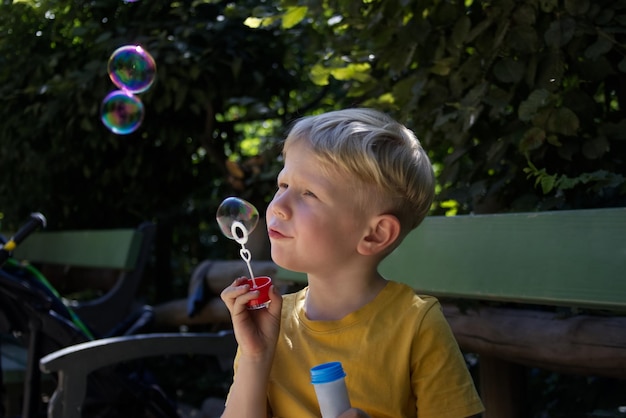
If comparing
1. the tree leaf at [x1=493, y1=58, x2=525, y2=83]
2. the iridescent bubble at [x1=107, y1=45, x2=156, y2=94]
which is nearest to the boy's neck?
the tree leaf at [x1=493, y1=58, x2=525, y2=83]

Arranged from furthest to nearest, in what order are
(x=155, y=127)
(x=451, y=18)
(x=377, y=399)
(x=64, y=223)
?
(x=64, y=223) → (x=155, y=127) → (x=451, y=18) → (x=377, y=399)

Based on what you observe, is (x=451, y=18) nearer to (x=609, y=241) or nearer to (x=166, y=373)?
(x=609, y=241)

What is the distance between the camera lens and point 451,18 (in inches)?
101

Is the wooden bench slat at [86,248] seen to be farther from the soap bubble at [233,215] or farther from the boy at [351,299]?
the boy at [351,299]

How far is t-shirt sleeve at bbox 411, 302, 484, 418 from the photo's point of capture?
1.55m

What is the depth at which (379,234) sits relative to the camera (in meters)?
1.64

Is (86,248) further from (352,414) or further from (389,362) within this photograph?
(352,414)

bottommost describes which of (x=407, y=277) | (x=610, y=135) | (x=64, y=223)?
(x=64, y=223)

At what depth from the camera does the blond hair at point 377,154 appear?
5.24 feet

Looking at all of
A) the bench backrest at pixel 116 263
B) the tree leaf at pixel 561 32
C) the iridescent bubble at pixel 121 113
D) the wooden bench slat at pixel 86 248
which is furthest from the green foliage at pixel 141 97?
the tree leaf at pixel 561 32

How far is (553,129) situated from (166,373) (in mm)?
3668

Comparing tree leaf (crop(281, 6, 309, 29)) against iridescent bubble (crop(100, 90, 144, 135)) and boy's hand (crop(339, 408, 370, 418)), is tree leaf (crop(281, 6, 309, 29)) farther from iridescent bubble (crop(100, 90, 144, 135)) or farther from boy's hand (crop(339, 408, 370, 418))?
boy's hand (crop(339, 408, 370, 418))

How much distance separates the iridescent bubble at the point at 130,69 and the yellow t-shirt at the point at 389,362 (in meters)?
2.08

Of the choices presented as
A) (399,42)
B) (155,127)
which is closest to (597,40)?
(399,42)
